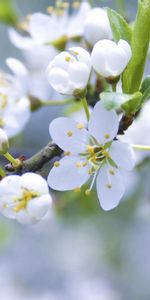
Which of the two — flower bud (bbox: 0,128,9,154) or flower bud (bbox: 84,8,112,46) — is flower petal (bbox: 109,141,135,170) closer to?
flower bud (bbox: 0,128,9,154)

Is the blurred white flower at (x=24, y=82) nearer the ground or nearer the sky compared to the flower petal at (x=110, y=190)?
nearer the ground

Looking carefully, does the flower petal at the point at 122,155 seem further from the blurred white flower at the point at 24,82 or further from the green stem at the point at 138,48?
the blurred white flower at the point at 24,82

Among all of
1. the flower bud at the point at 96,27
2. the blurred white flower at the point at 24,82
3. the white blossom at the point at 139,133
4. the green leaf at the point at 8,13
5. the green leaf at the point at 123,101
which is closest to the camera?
the green leaf at the point at 123,101

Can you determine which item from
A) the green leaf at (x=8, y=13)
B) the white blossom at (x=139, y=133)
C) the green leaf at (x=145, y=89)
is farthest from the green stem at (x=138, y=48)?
the green leaf at (x=8, y=13)

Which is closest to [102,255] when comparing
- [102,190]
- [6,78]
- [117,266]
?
[117,266]

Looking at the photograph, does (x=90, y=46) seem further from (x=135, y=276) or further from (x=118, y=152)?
(x=135, y=276)

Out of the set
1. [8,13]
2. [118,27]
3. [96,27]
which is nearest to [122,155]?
[118,27]

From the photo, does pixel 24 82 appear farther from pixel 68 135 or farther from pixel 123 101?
pixel 123 101
